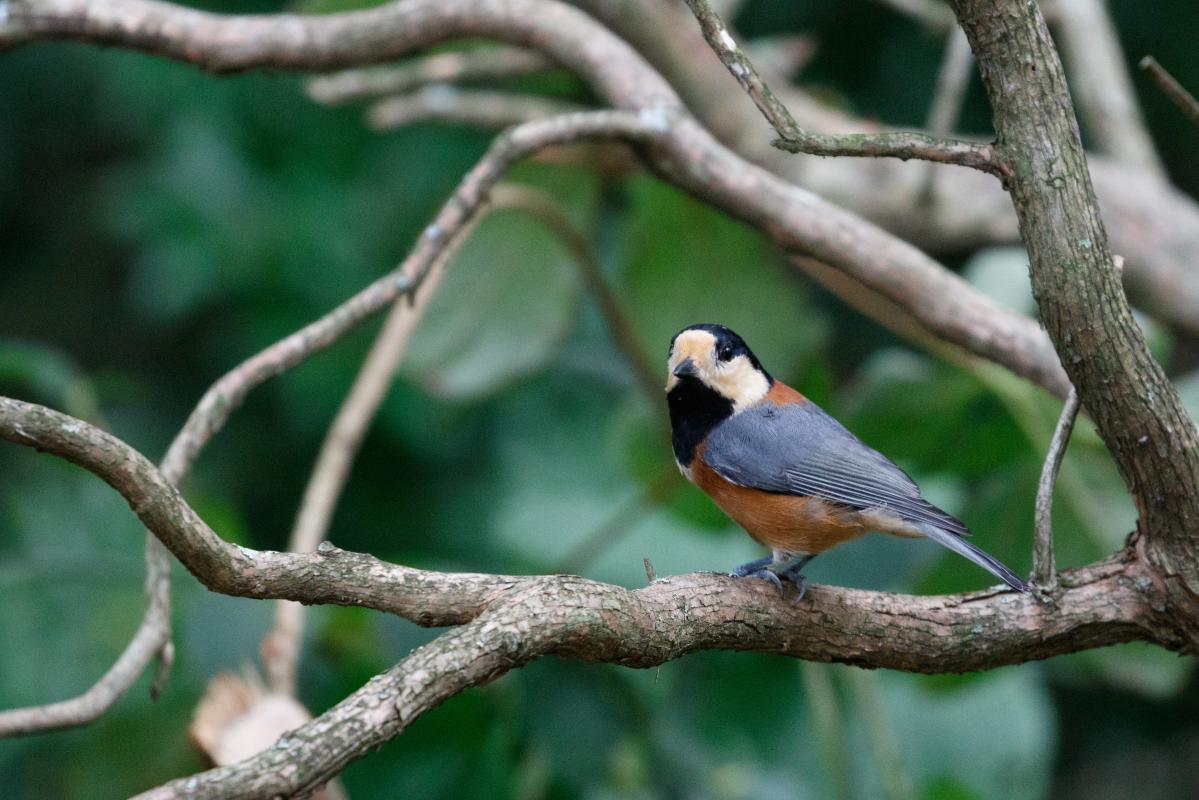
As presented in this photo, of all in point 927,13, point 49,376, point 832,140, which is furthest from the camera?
point 927,13

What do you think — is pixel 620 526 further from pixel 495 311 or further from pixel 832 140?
pixel 832 140

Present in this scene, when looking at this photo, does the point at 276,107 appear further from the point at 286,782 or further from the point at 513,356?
the point at 286,782

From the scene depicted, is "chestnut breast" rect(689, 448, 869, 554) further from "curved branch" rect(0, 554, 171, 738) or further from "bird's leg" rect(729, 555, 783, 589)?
"curved branch" rect(0, 554, 171, 738)

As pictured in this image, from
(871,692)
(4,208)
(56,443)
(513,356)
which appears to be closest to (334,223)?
(513,356)

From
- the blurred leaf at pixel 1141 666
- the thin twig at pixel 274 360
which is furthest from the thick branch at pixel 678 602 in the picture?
the blurred leaf at pixel 1141 666

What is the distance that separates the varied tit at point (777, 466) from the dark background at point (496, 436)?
1.22ft

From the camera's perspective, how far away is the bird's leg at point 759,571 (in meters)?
1.80

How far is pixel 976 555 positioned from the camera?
1.85 metres

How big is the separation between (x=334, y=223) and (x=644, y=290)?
Answer: 1.30m

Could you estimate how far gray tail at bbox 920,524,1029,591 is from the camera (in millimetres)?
1681

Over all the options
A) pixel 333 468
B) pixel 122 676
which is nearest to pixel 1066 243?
pixel 122 676

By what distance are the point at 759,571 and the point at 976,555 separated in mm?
334

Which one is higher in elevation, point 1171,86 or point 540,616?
point 1171,86

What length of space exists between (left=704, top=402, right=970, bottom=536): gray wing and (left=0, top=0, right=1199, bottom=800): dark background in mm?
427
